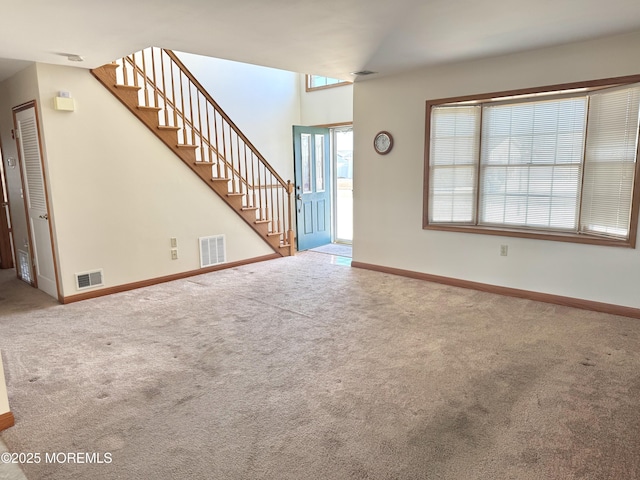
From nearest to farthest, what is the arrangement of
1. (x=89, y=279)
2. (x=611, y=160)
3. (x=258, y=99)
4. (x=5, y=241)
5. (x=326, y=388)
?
(x=326, y=388) → (x=611, y=160) → (x=89, y=279) → (x=5, y=241) → (x=258, y=99)

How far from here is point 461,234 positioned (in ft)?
15.2

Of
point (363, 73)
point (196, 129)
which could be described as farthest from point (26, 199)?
point (363, 73)

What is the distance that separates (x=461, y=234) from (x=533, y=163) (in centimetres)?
101

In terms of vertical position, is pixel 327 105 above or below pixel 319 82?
below

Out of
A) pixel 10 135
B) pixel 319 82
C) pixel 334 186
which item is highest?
pixel 319 82

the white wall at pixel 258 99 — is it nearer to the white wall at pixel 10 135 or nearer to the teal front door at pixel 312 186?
the teal front door at pixel 312 186

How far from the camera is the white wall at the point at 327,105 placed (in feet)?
21.7

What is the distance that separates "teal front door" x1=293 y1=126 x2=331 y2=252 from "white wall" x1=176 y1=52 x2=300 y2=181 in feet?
2.00

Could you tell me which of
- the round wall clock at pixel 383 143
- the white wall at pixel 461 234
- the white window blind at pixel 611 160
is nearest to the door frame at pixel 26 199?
the white wall at pixel 461 234

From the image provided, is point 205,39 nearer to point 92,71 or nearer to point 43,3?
point 43,3

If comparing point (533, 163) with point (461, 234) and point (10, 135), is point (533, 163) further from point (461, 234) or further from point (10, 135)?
point (10, 135)

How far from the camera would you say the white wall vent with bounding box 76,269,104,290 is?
14.2ft

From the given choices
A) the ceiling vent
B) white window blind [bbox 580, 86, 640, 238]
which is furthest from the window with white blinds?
the ceiling vent

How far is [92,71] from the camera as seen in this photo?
4234 mm
